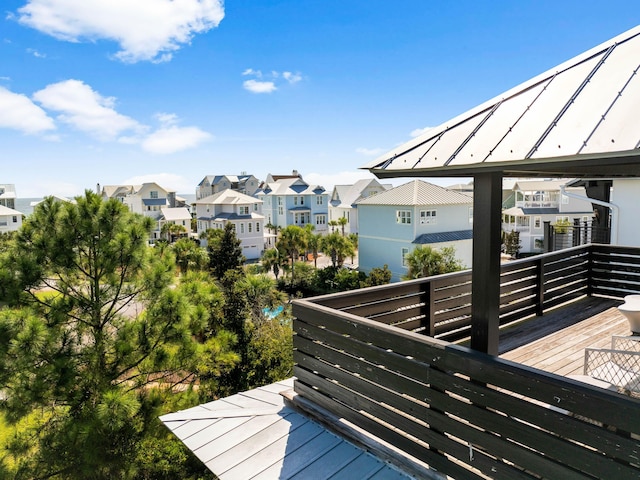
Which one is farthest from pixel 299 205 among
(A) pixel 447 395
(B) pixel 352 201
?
(A) pixel 447 395

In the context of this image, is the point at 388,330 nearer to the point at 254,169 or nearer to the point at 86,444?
the point at 86,444

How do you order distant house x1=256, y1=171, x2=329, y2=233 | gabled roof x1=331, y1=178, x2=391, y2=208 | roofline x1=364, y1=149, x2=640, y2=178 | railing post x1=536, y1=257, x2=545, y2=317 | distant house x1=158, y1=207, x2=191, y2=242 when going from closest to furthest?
roofline x1=364, y1=149, x2=640, y2=178
railing post x1=536, y1=257, x2=545, y2=317
gabled roof x1=331, y1=178, x2=391, y2=208
distant house x1=158, y1=207, x2=191, y2=242
distant house x1=256, y1=171, x2=329, y2=233

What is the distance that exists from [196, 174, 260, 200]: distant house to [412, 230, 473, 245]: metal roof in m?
39.2

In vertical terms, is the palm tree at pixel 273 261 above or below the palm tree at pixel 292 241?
below

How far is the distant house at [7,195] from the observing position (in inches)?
2021

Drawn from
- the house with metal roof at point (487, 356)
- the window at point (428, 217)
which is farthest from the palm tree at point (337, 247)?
the house with metal roof at point (487, 356)

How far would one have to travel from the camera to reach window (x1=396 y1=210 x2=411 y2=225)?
96.9 ft

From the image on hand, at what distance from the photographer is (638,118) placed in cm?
213

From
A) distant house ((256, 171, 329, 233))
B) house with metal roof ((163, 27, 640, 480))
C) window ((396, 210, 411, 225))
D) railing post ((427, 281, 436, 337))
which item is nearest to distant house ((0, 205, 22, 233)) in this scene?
distant house ((256, 171, 329, 233))

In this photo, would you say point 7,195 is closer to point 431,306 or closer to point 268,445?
point 268,445

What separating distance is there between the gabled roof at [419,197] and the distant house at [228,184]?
35.7m

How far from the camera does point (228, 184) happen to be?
220 feet

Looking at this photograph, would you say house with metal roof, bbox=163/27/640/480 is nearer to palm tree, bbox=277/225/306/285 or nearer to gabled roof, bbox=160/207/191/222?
palm tree, bbox=277/225/306/285

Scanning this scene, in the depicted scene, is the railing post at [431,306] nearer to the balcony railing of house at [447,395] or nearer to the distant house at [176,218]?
the balcony railing of house at [447,395]
